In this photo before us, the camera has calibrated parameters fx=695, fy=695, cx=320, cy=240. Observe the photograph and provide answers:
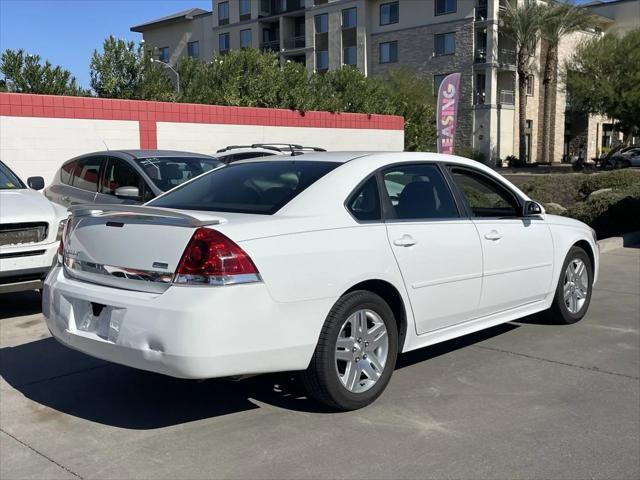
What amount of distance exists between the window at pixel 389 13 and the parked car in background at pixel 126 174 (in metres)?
44.7

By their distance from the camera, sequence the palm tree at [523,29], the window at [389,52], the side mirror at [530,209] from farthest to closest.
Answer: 1. the window at [389,52]
2. the palm tree at [523,29]
3. the side mirror at [530,209]

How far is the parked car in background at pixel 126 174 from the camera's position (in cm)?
872

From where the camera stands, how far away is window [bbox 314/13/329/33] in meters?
53.9

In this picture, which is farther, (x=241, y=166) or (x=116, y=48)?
(x=116, y=48)

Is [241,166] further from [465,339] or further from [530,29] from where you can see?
[530,29]

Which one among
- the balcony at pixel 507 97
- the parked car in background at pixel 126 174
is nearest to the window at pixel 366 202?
the parked car in background at pixel 126 174

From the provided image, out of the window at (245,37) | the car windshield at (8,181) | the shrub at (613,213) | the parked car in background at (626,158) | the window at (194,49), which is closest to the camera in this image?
the car windshield at (8,181)

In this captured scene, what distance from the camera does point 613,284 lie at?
8555 mm

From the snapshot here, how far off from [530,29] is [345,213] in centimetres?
4667

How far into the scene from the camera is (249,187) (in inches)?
186

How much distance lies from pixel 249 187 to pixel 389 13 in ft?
164

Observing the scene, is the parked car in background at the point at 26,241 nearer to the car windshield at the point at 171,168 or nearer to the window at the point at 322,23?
the car windshield at the point at 171,168

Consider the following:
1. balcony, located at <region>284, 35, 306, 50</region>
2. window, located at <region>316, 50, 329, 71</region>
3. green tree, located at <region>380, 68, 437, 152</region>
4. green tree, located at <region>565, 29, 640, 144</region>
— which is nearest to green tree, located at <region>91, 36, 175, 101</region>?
green tree, located at <region>380, 68, 437, 152</region>

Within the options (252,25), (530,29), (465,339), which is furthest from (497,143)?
(465,339)
